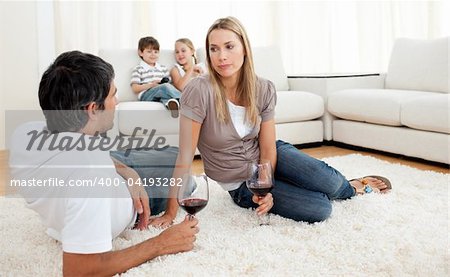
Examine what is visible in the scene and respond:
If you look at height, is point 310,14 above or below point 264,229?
above

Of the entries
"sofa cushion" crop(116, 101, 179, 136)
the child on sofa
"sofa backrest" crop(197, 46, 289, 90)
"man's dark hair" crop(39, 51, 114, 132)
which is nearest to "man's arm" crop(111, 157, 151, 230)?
"man's dark hair" crop(39, 51, 114, 132)

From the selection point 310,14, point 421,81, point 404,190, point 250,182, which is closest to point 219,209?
point 250,182

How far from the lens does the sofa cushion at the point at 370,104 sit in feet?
11.6

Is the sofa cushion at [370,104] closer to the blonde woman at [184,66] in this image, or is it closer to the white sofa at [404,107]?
the white sofa at [404,107]

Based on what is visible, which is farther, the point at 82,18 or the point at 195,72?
the point at 82,18

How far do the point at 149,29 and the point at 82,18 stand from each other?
0.65m

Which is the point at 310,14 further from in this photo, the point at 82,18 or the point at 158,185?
the point at 158,185

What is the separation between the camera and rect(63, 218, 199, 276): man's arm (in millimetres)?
1361

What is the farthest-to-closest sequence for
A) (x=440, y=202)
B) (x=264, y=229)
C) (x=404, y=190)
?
1. (x=404, y=190)
2. (x=440, y=202)
3. (x=264, y=229)

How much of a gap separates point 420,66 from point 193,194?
307 cm

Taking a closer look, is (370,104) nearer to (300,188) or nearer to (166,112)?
(166,112)

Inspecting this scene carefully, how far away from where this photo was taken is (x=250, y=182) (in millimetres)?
1813

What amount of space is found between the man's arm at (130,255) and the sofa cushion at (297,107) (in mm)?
2310

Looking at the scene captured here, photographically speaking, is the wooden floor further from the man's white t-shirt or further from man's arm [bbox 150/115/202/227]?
the man's white t-shirt
